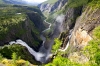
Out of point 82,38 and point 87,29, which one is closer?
point 82,38

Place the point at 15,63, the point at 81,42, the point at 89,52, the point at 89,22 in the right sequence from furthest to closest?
the point at 89,22
the point at 81,42
the point at 15,63
the point at 89,52

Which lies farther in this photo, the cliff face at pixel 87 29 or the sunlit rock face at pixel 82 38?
the cliff face at pixel 87 29

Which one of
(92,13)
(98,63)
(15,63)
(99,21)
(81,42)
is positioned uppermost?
(92,13)

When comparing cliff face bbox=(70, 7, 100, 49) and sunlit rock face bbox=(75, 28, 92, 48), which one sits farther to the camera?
cliff face bbox=(70, 7, 100, 49)

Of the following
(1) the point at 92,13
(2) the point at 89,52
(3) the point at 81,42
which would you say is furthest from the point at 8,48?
(2) the point at 89,52

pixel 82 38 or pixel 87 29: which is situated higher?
pixel 87 29

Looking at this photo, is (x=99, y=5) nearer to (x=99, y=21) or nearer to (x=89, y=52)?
(x=99, y=21)

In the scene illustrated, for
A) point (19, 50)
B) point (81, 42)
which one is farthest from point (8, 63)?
point (19, 50)

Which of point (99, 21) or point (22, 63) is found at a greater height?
point (99, 21)

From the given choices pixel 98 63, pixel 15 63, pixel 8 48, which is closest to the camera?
pixel 98 63

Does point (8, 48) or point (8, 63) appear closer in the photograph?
point (8, 63)
